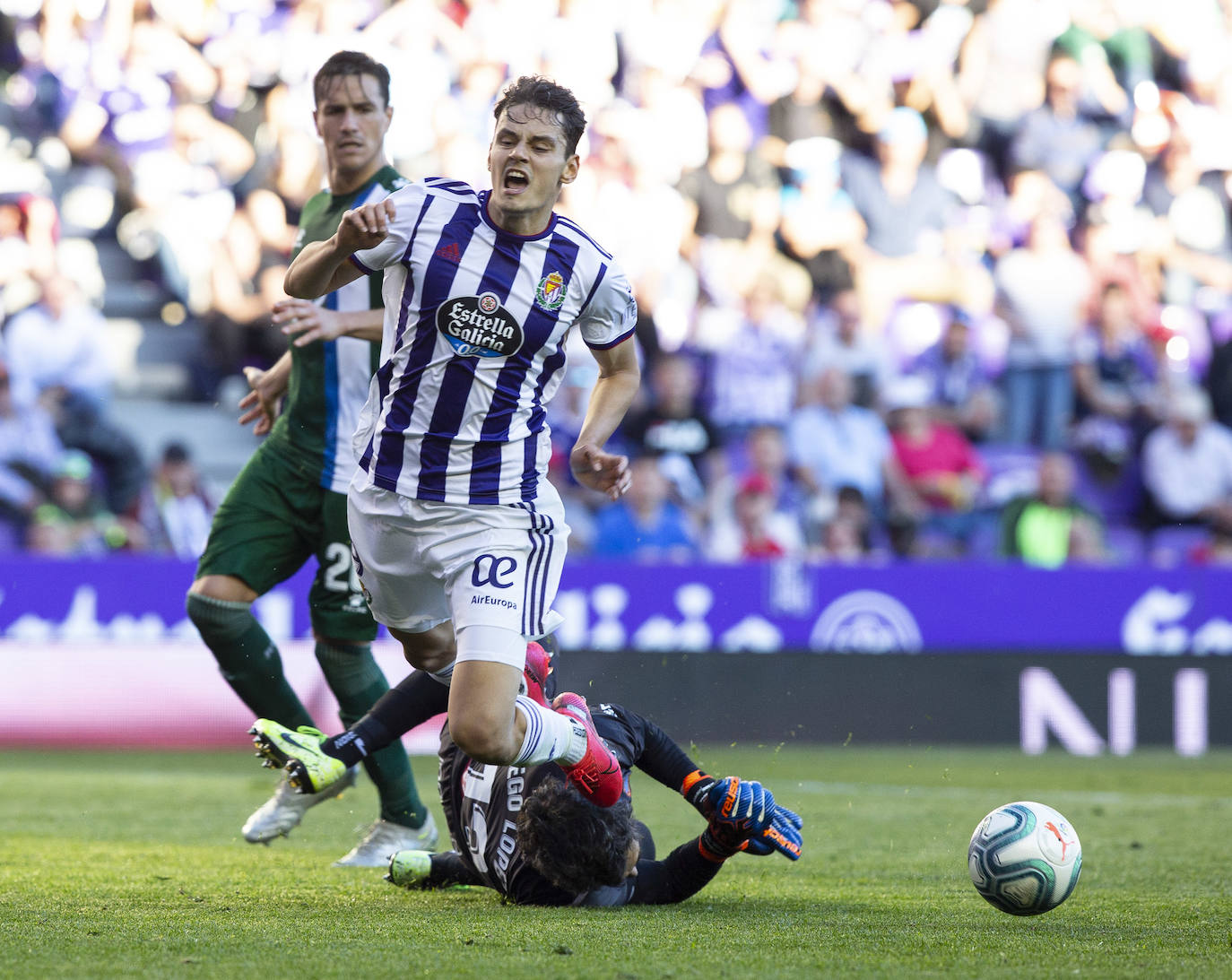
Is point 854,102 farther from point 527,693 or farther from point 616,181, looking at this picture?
point 527,693

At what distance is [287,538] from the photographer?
17.3ft

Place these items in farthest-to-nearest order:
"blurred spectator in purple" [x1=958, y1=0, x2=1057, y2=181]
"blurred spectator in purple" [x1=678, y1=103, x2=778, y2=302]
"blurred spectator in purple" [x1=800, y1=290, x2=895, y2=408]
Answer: "blurred spectator in purple" [x1=958, y1=0, x2=1057, y2=181] < "blurred spectator in purple" [x1=678, y1=103, x2=778, y2=302] < "blurred spectator in purple" [x1=800, y1=290, x2=895, y2=408]

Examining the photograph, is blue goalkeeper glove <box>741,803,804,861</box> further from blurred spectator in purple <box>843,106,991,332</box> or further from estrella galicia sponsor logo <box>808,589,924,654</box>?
blurred spectator in purple <box>843,106,991,332</box>

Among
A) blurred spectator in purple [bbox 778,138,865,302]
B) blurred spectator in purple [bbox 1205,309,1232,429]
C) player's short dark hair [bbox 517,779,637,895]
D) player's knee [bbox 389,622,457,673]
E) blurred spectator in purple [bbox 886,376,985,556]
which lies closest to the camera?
player's short dark hair [bbox 517,779,637,895]

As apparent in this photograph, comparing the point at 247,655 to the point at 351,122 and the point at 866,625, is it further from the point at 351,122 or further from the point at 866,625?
the point at 866,625

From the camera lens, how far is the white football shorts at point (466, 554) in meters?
4.18

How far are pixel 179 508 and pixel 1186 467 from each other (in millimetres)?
7000

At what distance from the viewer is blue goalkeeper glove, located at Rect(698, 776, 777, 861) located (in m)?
4.08

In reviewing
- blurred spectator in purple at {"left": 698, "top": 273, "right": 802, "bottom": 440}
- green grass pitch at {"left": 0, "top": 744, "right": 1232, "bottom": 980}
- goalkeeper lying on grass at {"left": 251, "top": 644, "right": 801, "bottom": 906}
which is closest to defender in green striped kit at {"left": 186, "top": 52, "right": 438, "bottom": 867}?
green grass pitch at {"left": 0, "top": 744, "right": 1232, "bottom": 980}

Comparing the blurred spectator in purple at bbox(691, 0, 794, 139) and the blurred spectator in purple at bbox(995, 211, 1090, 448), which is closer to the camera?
the blurred spectator in purple at bbox(995, 211, 1090, 448)

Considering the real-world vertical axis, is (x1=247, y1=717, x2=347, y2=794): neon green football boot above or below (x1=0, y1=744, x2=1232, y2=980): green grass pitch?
above

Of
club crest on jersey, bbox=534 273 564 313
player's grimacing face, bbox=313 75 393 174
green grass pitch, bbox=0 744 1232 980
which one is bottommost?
green grass pitch, bbox=0 744 1232 980

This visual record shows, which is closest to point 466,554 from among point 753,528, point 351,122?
point 351,122

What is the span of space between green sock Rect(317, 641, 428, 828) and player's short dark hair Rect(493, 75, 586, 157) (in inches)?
76.8
